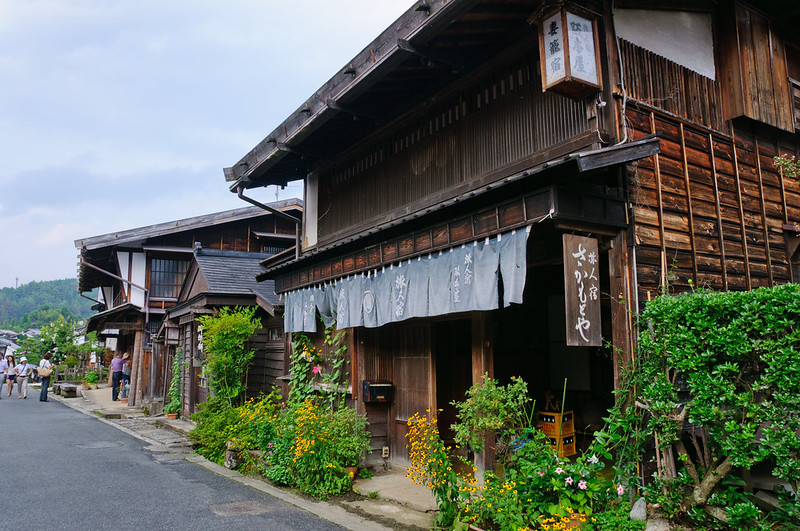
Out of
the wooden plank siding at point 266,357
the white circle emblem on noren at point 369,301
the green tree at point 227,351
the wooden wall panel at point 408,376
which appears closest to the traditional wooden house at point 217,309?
the wooden plank siding at point 266,357

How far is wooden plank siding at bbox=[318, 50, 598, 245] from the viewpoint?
776 cm

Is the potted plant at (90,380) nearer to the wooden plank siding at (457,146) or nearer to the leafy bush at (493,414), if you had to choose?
the wooden plank siding at (457,146)

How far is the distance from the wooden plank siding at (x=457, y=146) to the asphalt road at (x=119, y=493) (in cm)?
545

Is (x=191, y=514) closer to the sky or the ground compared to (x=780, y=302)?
closer to the ground

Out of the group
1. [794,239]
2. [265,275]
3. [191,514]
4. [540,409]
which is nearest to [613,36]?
[794,239]

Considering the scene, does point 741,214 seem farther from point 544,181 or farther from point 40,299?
point 40,299

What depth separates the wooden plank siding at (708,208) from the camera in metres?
7.06

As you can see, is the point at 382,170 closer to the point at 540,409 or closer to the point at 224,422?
the point at 540,409

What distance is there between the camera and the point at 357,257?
10352 millimetres

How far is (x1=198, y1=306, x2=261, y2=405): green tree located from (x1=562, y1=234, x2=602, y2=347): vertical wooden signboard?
10.5m

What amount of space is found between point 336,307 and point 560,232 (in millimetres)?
5262

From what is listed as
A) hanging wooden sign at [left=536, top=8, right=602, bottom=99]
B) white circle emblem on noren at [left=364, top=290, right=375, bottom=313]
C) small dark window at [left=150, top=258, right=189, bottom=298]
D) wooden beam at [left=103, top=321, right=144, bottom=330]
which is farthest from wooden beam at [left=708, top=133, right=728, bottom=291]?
wooden beam at [left=103, top=321, right=144, bottom=330]

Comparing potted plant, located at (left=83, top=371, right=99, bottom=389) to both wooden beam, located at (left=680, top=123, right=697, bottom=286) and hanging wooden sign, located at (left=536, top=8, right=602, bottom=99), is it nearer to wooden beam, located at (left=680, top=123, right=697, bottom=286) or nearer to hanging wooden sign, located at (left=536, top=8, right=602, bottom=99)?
hanging wooden sign, located at (left=536, top=8, right=602, bottom=99)

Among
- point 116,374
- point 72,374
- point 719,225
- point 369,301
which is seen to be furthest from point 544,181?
point 72,374
